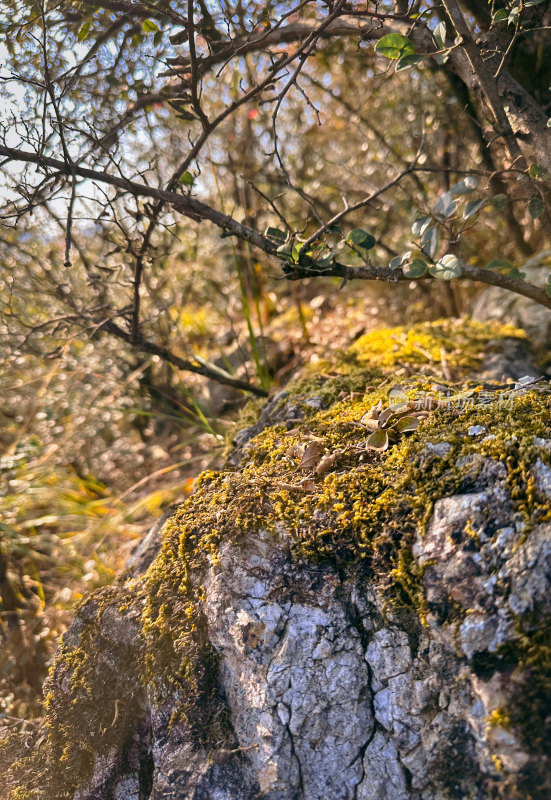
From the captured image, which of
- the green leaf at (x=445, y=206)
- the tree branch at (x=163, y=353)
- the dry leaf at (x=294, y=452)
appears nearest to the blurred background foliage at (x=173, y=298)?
the tree branch at (x=163, y=353)

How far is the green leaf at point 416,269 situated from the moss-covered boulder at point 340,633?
442 mm

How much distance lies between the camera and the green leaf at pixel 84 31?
6.95 ft

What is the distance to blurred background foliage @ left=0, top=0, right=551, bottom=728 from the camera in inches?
113

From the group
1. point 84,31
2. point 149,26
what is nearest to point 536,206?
point 149,26

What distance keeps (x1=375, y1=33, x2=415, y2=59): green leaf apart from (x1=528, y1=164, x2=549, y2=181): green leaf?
583 mm

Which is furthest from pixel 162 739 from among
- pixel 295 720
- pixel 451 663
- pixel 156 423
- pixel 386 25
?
pixel 156 423

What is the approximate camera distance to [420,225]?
1959 mm

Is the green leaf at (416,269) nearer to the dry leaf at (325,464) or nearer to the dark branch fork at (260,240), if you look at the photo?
the dark branch fork at (260,240)

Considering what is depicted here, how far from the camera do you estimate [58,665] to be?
1.79 metres

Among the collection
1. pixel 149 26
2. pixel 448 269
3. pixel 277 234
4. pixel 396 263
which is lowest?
pixel 448 269

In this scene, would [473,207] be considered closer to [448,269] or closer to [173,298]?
[448,269]

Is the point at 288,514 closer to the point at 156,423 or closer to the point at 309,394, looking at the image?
the point at 309,394

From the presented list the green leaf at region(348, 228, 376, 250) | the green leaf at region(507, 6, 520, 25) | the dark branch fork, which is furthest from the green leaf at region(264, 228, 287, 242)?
the green leaf at region(507, 6, 520, 25)

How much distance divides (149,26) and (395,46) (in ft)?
3.36
